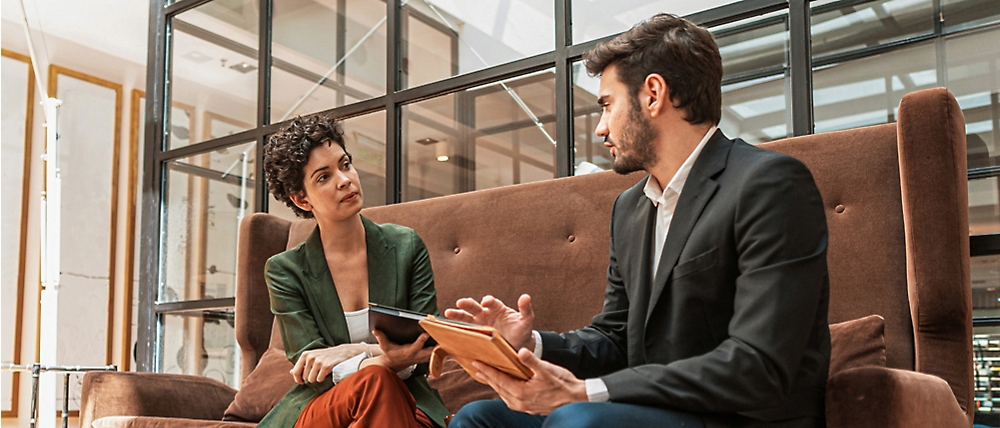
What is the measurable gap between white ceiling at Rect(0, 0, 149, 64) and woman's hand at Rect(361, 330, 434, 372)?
562 centimetres

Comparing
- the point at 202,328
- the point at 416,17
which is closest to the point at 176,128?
the point at 202,328

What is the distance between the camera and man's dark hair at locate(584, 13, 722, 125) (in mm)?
1539

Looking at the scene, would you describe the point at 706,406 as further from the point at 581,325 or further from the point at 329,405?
the point at 581,325

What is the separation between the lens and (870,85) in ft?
8.50

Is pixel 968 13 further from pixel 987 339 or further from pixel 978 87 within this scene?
pixel 987 339

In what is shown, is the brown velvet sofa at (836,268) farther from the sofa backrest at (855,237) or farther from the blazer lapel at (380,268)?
the blazer lapel at (380,268)

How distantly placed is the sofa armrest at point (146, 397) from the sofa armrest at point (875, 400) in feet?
7.21

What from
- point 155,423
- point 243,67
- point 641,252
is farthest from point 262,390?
point 243,67

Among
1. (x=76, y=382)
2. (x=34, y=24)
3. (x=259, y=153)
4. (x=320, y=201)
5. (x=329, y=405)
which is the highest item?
(x=34, y=24)

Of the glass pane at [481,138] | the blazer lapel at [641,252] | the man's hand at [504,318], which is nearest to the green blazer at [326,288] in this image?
the man's hand at [504,318]

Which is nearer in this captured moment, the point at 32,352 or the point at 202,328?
the point at 202,328

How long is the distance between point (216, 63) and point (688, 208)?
3.75m

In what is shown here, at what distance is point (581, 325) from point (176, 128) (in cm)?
313

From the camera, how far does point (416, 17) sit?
3.75m
